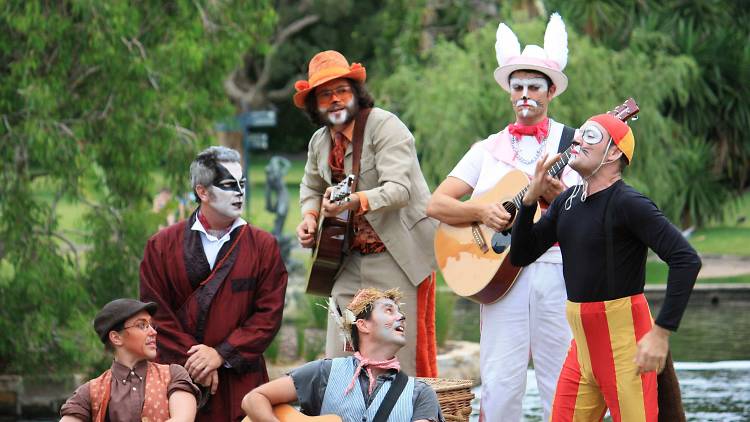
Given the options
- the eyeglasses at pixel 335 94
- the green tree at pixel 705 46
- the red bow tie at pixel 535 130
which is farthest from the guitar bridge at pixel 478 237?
the green tree at pixel 705 46

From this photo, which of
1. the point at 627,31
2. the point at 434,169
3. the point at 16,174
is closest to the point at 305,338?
the point at 16,174

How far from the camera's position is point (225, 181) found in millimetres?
7020

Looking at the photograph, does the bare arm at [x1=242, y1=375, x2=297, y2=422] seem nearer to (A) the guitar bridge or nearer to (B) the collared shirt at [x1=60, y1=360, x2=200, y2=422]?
(B) the collared shirt at [x1=60, y1=360, x2=200, y2=422]

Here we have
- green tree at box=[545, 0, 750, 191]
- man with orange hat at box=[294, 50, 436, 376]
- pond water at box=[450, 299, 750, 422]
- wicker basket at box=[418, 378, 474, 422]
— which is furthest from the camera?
green tree at box=[545, 0, 750, 191]

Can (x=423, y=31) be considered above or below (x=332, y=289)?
above

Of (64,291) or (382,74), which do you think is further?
(382,74)

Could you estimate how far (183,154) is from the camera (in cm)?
1265

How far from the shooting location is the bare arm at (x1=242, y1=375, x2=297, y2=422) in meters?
6.05

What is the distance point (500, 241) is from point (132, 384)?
1.95 metres

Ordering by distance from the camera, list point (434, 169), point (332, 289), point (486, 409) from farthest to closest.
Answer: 1. point (434, 169)
2. point (332, 289)
3. point (486, 409)

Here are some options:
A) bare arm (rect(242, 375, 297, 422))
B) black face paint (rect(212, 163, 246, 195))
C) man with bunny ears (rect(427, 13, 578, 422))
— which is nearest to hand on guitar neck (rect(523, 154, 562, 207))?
man with bunny ears (rect(427, 13, 578, 422))

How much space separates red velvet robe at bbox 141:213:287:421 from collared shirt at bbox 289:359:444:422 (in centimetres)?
80

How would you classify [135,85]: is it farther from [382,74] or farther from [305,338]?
[382,74]

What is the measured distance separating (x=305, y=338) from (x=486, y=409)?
20.6 feet
